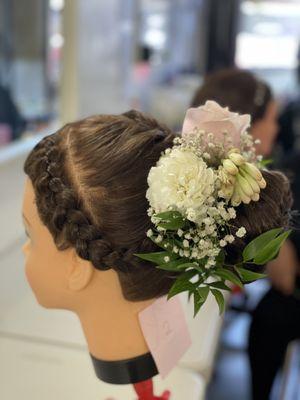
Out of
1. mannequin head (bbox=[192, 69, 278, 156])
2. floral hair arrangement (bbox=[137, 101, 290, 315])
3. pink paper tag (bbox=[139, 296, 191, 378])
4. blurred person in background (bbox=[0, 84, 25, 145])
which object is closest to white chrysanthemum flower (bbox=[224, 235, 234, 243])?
floral hair arrangement (bbox=[137, 101, 290, 315])

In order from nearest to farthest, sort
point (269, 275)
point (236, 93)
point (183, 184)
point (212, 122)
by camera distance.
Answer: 1. point (183, 184)
2. point (212, 122)
3. point (236, 93)
4. point (269, 275)

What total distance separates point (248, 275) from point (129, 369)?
307mm

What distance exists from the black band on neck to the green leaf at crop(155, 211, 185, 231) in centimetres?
30

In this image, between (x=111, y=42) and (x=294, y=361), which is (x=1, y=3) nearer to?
(x=111, y=42)

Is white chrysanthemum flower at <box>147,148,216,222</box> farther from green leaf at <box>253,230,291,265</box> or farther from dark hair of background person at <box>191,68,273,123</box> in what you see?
dark hair of background person at <box>191,68,273,123</box>

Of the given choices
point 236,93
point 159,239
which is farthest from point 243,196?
point 236,93

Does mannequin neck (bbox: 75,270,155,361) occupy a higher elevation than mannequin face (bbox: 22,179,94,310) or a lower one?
lower

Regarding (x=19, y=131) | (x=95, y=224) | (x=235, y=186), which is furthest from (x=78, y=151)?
(x=19, y=131)

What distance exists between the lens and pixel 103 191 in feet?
2.65

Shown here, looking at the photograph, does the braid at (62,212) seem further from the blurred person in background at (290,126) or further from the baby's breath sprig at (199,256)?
the blurred person in background at (290,126)

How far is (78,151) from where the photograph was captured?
0.84 m

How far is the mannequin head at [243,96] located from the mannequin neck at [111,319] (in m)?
0.93

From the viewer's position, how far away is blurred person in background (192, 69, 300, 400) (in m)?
1.75

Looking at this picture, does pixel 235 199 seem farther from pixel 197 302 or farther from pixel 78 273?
pixel 78 273
